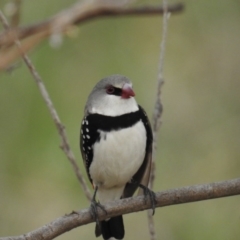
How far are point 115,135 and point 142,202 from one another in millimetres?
516

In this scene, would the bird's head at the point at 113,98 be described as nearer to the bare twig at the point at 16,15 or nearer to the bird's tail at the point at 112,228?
the bird's tail at the point at 112,228

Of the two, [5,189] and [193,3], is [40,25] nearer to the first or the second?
[5,189]

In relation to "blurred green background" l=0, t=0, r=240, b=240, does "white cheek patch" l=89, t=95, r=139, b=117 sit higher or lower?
higher

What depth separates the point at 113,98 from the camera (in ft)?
11.1

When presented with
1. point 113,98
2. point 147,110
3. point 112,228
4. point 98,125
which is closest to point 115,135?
point 98,125

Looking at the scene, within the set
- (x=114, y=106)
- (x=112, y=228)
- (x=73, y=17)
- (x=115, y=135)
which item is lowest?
(x=112, y=228)

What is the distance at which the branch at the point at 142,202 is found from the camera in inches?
103

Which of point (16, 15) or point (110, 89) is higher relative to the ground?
point (16, 15)

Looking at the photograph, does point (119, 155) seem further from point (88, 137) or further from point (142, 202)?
point (142, 202)

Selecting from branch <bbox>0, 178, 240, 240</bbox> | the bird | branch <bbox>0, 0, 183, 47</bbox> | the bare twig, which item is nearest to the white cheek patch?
the bird

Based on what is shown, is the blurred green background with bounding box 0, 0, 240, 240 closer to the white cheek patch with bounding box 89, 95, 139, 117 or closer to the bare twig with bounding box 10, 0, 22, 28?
the white cheek patch with bounding box 89, 95, 139, 117

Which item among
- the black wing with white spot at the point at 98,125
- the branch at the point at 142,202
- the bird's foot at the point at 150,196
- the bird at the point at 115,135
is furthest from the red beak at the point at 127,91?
the branch at the point at 142,202

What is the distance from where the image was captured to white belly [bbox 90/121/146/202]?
10.8 ft

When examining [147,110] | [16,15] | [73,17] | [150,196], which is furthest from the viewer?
[147,110]
